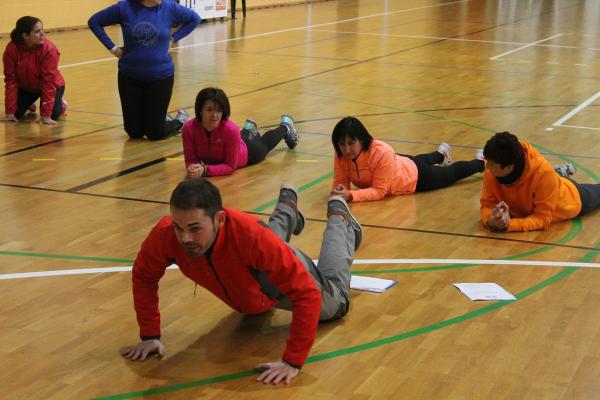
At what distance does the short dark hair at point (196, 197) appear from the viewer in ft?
11.0

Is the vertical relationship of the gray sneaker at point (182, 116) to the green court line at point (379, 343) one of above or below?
above

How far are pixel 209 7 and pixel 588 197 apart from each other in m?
13.2

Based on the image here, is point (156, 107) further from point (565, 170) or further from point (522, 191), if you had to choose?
point (522, 191)

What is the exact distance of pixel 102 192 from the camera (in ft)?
20.7

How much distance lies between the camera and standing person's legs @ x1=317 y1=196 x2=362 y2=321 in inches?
163

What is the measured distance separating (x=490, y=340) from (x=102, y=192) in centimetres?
318

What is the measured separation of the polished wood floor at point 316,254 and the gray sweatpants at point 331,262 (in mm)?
106

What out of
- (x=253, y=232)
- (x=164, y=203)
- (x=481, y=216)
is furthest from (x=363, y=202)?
(x=253, y=232)

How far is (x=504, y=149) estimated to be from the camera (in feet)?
17.0

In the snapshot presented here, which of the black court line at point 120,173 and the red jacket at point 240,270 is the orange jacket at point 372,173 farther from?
the red jacket at point 240,270

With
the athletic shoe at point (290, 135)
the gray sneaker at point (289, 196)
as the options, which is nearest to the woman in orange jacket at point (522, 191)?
the gray sneaker at point (289, 196)

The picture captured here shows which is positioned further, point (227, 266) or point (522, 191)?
point (522, 191)

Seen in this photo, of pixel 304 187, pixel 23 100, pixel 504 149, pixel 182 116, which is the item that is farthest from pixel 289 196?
pixel 23 100

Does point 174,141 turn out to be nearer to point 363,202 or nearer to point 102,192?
point 102,192
